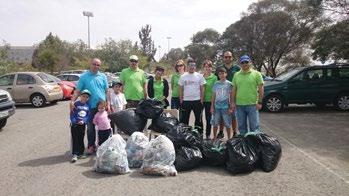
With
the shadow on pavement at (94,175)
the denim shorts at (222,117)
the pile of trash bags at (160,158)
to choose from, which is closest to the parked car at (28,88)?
the denim shorts at (222,117)

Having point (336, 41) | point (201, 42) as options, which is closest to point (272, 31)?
point (336, 41)

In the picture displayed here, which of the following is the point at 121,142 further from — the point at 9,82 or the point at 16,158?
the point at 9,82

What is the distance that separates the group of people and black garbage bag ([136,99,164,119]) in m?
0.41

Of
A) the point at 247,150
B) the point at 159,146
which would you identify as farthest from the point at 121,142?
the point at 247,150

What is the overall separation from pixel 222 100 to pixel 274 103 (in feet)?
22.2

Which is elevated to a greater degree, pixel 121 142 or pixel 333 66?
pixel 333 66

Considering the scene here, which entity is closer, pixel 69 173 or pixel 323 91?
pixel 69 173

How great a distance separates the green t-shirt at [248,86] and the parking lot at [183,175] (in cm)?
125

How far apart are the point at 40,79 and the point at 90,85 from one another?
11300mm

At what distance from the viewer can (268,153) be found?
6965 mm

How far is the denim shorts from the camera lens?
8.69 meters

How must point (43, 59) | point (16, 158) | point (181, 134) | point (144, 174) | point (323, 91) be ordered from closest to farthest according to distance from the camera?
point (144, 174)
point (181, 134)
point (16, 158)
point (323, 91)
point (43, 59)

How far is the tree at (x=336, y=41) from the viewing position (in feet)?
65.3

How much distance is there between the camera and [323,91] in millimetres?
14750
